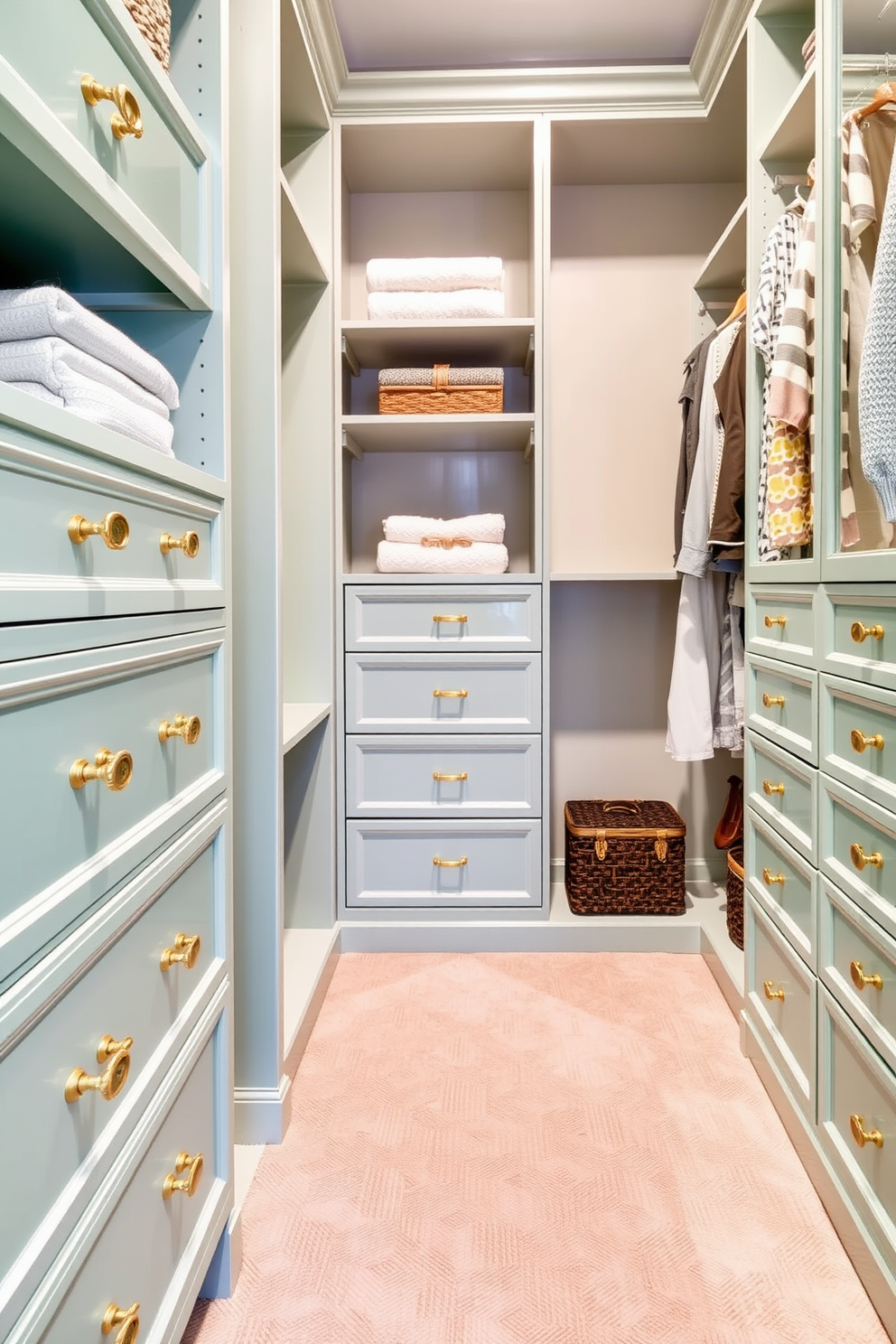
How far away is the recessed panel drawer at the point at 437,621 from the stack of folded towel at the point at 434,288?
2.56 feet

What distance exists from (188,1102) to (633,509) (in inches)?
87.7

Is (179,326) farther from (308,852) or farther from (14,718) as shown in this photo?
(308,852)

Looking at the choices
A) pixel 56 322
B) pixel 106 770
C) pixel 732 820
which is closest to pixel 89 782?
pixel 106 770

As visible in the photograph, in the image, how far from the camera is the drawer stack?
2408 millimetres

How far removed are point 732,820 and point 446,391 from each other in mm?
1537

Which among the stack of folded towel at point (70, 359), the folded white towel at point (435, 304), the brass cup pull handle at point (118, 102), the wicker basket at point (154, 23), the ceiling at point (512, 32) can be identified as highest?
the ceiling at point (512, 32)

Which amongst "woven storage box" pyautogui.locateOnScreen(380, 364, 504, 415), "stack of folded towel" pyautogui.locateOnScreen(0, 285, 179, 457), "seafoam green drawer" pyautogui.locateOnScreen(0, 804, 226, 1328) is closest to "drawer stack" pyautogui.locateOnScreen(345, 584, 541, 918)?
"woven storage box" pyautogui.locateOnScreen(380, 364, 504, 415)

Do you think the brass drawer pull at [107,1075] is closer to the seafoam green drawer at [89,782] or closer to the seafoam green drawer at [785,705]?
the seafoam green drawer at [89,782]

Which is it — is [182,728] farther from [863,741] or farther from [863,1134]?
[863,1134]

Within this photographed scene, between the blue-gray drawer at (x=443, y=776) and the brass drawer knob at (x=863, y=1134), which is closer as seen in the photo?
the brass drawer knob at (x=863, y=1134)

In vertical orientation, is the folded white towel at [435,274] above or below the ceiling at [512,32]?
below

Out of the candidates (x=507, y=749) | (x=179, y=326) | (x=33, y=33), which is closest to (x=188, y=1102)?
(x=179, y=326)

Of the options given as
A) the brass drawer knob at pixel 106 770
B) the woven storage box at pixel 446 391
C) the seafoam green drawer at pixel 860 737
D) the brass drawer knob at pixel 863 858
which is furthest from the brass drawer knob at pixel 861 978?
the woven storage box at pixel 446 391

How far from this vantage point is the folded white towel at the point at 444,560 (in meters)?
2.40
